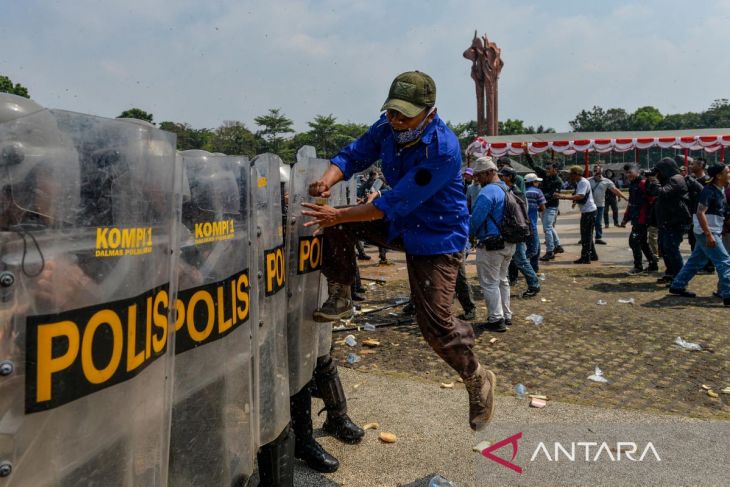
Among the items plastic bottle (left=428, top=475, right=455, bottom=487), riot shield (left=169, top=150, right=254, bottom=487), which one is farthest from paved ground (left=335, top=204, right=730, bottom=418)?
riot shield (left=169, top=150, right=254, bottom=487)

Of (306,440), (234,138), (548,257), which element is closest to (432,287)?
(306,440)

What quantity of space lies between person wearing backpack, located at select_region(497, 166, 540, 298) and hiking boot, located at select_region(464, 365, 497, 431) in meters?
3.53

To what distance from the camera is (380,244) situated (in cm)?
335

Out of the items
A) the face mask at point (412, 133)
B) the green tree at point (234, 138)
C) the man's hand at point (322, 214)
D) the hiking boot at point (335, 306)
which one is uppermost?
the green tree at point (234, 138)

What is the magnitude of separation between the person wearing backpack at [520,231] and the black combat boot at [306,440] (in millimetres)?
3911

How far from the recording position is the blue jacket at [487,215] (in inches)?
249

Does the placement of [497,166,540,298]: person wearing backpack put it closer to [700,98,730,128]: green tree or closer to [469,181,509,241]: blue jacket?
[469,181,509,241]: blue jacket

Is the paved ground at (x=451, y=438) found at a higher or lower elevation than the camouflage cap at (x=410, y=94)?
lower

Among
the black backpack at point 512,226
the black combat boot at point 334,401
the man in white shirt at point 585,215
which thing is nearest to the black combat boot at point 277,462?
the black combat boot at point 334,401

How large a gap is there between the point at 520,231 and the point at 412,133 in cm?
383

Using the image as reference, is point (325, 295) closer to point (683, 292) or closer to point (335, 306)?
point (335, 306)

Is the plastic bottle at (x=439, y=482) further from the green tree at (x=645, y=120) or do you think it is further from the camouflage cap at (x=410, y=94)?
the green tree at (x=645, y=120)

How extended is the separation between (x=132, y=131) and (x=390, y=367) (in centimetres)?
399

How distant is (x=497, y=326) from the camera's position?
632 cm
